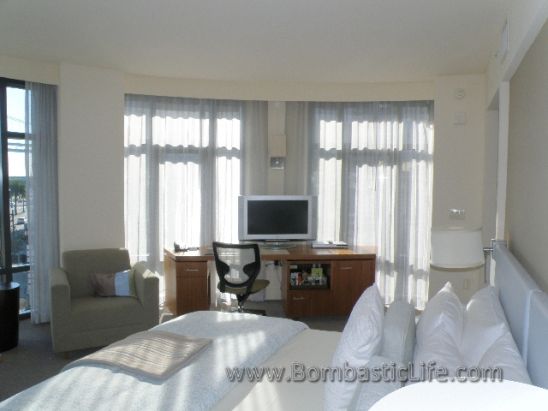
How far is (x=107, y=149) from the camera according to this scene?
4.74 meters

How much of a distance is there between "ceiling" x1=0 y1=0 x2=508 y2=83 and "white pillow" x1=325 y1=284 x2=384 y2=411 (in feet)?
6.72

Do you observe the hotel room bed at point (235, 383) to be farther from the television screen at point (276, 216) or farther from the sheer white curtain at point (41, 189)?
the sheer white curtain at point (41, 189)

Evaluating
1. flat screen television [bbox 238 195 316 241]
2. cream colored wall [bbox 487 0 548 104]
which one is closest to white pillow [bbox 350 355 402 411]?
cream colored wall [bbox 487 0 548 104]

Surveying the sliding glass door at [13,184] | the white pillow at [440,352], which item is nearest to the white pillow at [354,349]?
the white pillow at [440,352]

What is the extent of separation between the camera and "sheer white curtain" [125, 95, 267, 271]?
5152mm

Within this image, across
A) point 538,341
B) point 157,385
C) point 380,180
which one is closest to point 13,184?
point 157,385

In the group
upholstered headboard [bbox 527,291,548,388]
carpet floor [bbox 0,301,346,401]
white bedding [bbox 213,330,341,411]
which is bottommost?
carpet floor [bbox 0,301,346,401]

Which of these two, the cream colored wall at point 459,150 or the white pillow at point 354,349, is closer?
the white pillow at point 354,349

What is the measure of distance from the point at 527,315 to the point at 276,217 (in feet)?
11.7

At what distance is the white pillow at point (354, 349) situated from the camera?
5.88 ft

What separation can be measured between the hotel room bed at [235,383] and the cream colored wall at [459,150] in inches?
89.1

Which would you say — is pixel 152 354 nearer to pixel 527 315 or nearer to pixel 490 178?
pixel 527 315

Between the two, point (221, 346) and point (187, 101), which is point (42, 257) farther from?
point (221, 346)

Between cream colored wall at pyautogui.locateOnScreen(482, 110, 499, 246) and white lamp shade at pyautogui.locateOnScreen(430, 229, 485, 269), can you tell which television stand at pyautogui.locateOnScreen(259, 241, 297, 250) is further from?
white lamp shade at pyautogui.locateOnScreen(430, 229, 485, 269)
